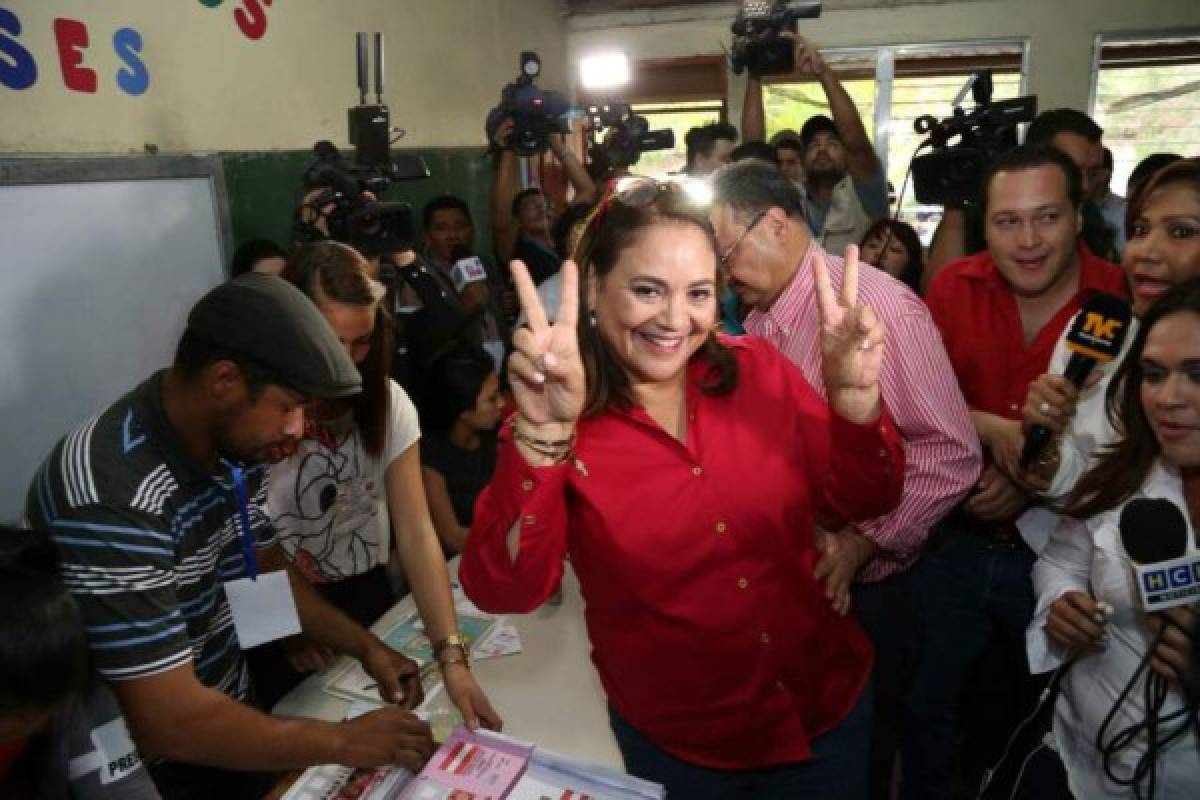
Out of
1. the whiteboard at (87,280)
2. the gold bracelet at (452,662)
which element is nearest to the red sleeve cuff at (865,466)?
the gold bracelet at (452,662)

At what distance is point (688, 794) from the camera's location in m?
1.34

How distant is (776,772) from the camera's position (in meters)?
1.33

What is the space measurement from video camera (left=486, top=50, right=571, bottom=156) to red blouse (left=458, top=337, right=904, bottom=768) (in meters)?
2.62

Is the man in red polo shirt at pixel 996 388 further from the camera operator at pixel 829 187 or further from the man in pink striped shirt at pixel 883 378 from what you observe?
the camera operator at pixel 829 187

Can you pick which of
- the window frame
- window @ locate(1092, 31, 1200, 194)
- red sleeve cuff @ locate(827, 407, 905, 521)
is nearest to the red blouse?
red sleeve cuff @ locate(827, 407, 905, 521)

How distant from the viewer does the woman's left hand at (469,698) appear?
4.91 feet

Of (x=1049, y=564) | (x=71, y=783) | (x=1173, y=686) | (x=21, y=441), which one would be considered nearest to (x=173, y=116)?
(x=21, y=441)

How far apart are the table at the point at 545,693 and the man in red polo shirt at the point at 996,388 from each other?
1.00 meters

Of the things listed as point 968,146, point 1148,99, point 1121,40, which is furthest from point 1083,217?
point 1148,99

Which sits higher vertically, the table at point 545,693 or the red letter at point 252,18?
the red letter at point 252,18

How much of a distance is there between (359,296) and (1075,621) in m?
1.55

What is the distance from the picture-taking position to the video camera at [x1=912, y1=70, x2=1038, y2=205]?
254 cm

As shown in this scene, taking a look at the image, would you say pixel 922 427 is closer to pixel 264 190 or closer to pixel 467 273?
pixel 467 273

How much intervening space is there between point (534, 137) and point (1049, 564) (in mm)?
2906
